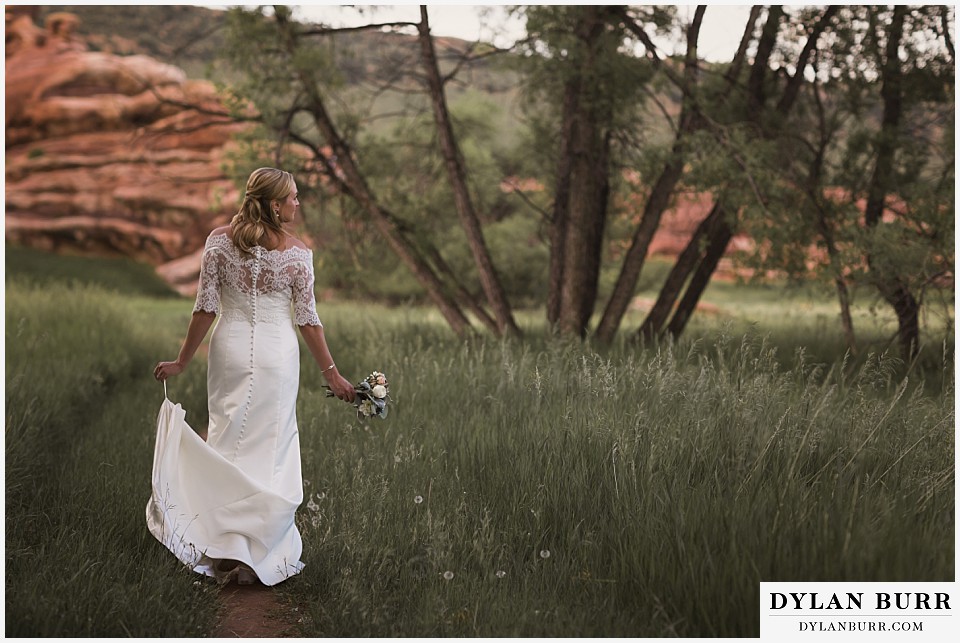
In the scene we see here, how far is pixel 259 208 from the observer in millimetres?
4637

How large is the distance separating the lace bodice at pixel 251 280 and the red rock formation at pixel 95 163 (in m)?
26.8

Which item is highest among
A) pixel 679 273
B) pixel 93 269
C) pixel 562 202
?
pixel 562 202

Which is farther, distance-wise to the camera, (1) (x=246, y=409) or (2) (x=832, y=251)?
(2) (x=832, y=251)

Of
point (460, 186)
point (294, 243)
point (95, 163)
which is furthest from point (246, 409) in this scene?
point (95, 163)

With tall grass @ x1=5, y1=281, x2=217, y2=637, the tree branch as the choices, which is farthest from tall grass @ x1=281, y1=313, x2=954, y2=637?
the tree branch

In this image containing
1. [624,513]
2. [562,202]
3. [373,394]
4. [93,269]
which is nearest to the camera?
[624,513]

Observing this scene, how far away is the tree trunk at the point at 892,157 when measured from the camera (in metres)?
9.94

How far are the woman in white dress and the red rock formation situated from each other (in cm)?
2680

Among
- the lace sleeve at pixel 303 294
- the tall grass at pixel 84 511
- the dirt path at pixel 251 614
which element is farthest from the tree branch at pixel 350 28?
the dirt path at pixel 251 614

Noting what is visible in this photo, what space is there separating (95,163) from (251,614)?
101 feet

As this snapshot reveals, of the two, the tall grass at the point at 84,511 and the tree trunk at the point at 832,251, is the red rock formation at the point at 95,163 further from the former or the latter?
the tree trunk at the point at 832,251

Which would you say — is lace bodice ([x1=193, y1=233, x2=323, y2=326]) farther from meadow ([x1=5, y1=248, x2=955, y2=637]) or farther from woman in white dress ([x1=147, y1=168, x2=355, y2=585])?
meadow ([x1=5, y1=248, x2=955, y2=637])

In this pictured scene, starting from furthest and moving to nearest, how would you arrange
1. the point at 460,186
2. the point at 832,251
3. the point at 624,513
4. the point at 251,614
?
the point at 460,186, the point at 832,251, the point at 624,513, the point at 251,614

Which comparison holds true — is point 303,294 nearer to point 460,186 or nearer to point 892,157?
point 460,186
